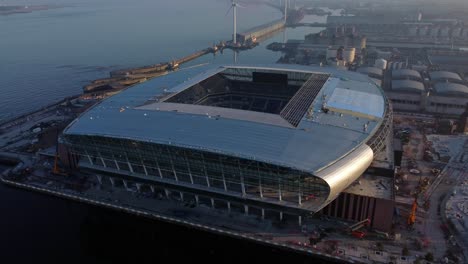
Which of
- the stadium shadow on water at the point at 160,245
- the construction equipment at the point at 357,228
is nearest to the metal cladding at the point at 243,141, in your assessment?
the construction equipment at the point at 357,228

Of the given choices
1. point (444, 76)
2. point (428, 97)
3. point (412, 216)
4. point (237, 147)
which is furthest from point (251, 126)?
point (444, 76)

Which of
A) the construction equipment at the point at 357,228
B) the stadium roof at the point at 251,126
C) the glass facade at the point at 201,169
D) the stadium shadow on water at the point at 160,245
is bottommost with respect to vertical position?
the stadium shadow on water at the point at 160,245

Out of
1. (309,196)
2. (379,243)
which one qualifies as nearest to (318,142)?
(309,196)

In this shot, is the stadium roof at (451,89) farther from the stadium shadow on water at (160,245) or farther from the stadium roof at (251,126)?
the stadium shadow on water at (160,245)

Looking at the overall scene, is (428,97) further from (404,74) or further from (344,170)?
(344,170)

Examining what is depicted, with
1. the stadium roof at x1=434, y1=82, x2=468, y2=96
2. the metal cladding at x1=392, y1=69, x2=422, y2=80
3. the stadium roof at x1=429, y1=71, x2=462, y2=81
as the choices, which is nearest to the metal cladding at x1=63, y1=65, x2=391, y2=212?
the stadium roof at x1=434, y1=82, x2=468, y2=96

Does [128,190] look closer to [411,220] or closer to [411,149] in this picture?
[411,220]
